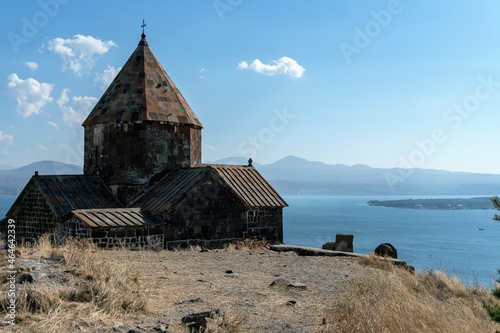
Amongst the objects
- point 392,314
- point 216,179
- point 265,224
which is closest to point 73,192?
point 216,179

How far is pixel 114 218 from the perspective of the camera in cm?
1521

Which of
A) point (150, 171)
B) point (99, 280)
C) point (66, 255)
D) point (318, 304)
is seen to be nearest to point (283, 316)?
point (318, 304)

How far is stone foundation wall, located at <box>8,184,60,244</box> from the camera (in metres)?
16.7

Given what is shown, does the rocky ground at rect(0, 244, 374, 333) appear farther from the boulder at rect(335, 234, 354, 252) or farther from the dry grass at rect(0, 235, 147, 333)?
the boulder at rect(335, 234, 354, 252)

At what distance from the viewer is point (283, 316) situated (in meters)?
7.04

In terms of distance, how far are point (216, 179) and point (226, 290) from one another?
29.2 feet

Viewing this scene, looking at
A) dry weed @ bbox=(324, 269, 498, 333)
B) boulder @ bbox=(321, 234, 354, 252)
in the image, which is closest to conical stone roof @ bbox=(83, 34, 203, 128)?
boulder @ bbox=(321, 234, 354, 252)

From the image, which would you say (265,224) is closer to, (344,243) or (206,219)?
(206,219)

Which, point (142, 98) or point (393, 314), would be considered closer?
point (393, 314)

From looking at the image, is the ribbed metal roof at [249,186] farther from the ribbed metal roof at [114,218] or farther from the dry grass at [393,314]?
the dry grass at [393,314]

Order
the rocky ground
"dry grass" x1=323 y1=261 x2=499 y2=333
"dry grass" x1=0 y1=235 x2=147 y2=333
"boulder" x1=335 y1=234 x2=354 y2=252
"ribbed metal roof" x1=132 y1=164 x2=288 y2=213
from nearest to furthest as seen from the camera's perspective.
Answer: "dry grass" x1=323 y1=261 x2=499 y2=333 → "dry grass" x1=0 y1=235 x2=147 y2=333 → the rocky ground → "ribbed metal roof" x1=132 y1=164 x2=288 y2=213 → "boulder" x1=335 y1=234 x2=354 y2=252

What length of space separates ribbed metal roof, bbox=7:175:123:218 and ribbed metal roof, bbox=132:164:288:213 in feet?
3.92

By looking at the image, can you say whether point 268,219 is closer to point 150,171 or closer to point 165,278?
point 150,171

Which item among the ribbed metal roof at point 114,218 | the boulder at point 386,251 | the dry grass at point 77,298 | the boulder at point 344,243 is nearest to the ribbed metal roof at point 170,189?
the ribbed metal roof at point 114,218
